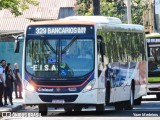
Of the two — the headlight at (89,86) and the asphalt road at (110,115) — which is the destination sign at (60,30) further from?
the asphalt road at (110,115)

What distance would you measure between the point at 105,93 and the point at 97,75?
113 centimetres

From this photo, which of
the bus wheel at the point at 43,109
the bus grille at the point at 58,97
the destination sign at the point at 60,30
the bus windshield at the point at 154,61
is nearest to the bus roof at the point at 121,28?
the destination sign at the point at 60,30

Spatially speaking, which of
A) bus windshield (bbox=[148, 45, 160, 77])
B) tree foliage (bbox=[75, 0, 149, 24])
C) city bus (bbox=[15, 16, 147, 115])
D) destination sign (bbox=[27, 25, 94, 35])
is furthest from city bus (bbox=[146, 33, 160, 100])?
tree foliage (bbox=[75, 0, 149, 24])

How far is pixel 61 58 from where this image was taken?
26.3 m

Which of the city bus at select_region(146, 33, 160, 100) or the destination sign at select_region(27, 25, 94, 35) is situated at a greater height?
the destination sign at select_region(27, 25, 94, 35)

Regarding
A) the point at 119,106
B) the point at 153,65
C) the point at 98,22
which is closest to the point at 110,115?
the point at 98,22

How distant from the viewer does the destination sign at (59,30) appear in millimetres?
26500

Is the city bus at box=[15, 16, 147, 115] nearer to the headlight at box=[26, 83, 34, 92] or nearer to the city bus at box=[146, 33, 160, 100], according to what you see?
the headlight at box=[26, 83, 34, 92]

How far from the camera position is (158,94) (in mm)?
39031

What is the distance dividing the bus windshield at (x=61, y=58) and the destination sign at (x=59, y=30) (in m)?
0.22

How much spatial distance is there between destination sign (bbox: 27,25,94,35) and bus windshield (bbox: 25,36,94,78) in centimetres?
22

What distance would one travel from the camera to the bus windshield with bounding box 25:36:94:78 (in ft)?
85.6

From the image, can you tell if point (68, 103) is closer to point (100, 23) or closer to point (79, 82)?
point (79, 82)

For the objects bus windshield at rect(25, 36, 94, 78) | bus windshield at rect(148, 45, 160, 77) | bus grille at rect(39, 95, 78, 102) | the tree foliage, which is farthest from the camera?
the tree foliage
